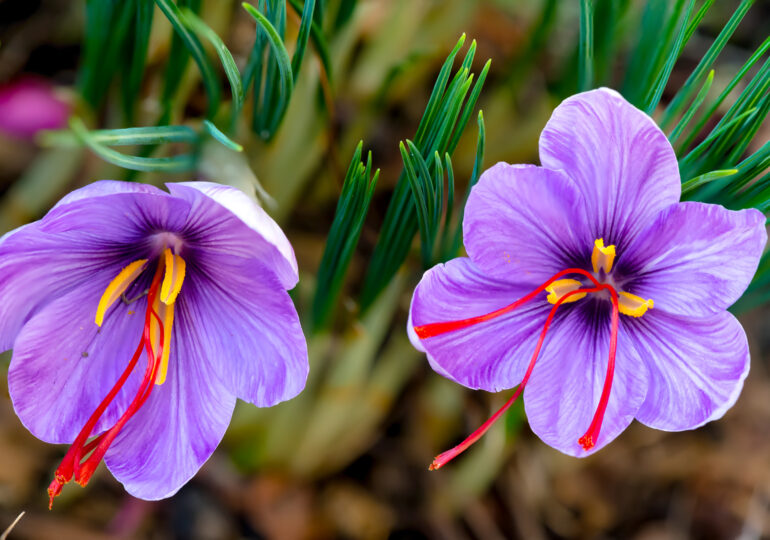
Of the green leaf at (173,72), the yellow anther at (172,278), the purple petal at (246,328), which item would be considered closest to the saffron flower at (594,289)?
the purple petal at (246,328)

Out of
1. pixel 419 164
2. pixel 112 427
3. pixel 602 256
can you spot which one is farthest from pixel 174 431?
pixel 602 256

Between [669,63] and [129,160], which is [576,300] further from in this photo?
[129,160]

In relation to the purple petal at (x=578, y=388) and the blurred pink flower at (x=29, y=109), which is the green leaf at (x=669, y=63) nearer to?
the purple petal at (x=578, y=388)

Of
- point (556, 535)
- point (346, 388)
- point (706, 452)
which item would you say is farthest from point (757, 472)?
point (346, 388)

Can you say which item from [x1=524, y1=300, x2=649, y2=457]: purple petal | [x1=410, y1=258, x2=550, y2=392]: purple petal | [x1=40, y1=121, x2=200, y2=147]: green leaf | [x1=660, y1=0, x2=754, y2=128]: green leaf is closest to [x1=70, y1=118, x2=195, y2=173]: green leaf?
[x1=40, y1=121, x2=200, y2=147]: green leaf

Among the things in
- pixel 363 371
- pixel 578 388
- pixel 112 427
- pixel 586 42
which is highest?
pixel 586 42

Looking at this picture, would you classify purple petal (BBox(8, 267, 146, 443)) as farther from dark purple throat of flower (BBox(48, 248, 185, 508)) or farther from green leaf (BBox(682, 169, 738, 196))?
green leaf (BBox(682, 169, 738, 196))

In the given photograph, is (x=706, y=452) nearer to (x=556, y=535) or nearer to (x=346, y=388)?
(x=556, y=535)
